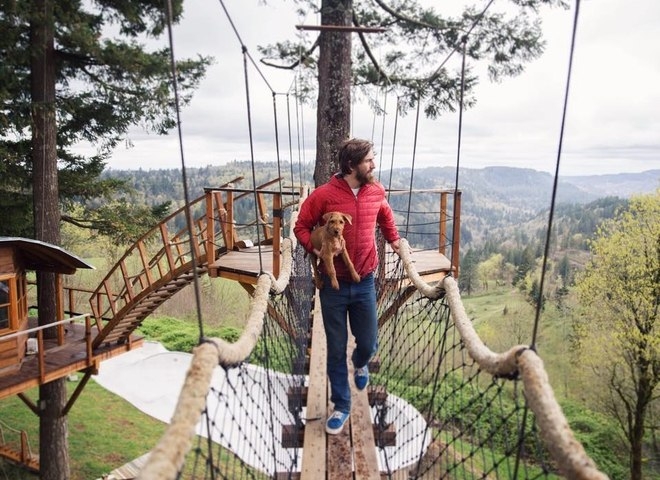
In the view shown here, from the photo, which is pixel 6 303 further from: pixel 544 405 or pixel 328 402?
pixel 544 405

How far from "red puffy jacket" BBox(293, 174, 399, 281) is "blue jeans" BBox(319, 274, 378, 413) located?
6 centimetres

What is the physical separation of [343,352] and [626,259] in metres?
10.5

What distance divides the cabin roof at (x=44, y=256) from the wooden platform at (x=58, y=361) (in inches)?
36.2

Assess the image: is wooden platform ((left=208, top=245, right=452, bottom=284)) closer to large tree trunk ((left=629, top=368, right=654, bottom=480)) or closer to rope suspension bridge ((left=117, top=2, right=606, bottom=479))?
rope suspension bridge ((left=117, top=2, right=606, bottom=479))

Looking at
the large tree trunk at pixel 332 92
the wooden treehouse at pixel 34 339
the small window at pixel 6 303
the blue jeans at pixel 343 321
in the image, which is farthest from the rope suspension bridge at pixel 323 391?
the small window at pixel 6 303

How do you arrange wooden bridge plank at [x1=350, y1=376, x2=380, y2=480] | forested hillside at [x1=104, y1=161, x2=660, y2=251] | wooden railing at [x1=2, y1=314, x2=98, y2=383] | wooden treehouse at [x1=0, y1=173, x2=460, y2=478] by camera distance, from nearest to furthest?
wooden bridge plank at [x1=350, y1=376, x2=380, y2=480] → wooden treehouse at [x1=0, y1=173, x2=460, y2=478] → wooden railing at [x1=2, y1=314, x2=98, y2=383] → forested hillside at [x1=104, y1=161, x2=660, y2=251]

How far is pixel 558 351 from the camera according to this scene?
1959 centimetres

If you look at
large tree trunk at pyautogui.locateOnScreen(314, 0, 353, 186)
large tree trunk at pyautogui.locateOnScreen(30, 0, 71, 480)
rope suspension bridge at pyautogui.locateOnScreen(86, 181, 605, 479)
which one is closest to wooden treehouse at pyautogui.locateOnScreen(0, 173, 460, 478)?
large tree trunk at pyautogui.locateOnScreen(30, 0, 71, 480)

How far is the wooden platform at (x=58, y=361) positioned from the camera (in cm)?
498

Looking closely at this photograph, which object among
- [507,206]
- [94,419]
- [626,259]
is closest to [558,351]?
[626,259]

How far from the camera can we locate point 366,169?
5.99 feet

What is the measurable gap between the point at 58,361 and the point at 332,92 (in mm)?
4157

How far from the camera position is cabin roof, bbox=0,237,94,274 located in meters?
5.34

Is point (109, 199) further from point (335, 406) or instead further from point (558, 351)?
point (558, 351)
